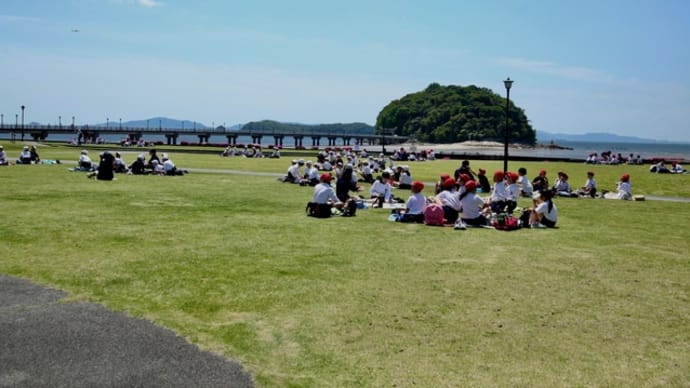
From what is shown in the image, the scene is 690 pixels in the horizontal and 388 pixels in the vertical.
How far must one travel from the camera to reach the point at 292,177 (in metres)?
26.3

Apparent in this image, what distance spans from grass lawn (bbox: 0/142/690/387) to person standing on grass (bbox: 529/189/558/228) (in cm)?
52

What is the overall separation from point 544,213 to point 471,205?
1830 millimetres

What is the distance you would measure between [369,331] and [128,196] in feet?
46.8

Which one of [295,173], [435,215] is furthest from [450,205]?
[295,173]

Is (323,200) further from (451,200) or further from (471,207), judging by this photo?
(471,207)

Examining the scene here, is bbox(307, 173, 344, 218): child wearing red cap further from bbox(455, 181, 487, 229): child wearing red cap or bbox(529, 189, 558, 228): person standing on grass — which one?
bbox(529, 189, 558, 228): person standing on grass

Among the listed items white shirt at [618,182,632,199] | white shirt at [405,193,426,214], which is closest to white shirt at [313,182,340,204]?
white shirt at [405,193,426,214]

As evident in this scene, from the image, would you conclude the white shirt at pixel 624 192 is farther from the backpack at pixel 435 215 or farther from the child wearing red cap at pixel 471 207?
the backpack at pixel 435 215

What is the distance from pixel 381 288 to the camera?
8922 mm

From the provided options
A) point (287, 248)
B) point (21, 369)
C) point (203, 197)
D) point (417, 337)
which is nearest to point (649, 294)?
point (417, 337)

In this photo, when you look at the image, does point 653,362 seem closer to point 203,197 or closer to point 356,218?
point 356,218

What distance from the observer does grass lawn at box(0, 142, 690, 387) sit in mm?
6180

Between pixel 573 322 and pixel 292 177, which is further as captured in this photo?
pixel 292 177

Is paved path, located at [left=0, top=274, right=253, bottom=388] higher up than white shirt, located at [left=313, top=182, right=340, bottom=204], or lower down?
lower down
